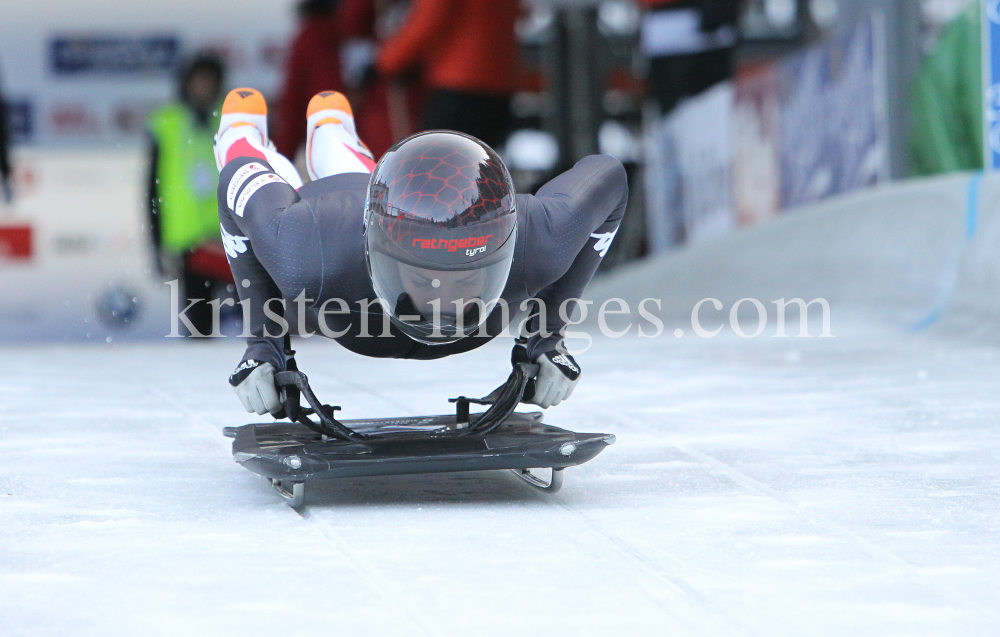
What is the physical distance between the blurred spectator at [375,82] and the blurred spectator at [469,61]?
1.05m

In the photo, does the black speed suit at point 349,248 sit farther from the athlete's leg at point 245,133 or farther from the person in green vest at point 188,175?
the person in green vest at point 188,175

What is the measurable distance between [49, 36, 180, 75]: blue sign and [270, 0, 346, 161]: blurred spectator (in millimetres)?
1087

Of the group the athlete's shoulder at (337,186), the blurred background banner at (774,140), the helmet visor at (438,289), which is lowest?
the helmet visor at (438,289)

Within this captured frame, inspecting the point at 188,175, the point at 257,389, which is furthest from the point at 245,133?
the point at 188,175

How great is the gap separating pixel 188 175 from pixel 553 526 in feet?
21.4

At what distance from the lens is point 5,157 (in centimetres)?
907

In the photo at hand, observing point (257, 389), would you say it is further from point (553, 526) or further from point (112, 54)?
point (112, 54)

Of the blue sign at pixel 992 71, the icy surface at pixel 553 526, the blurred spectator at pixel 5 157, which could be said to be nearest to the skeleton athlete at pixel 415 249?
the icy surface at pixel 553 526

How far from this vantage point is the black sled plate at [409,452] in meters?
2.50

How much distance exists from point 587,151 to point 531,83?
1014 mm

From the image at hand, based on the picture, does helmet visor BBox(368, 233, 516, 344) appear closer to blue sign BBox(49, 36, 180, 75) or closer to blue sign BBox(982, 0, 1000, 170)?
blue sign BBox(982, 0, 1000, 170)

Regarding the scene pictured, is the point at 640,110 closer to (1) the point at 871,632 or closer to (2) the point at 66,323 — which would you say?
(2) the point at 66,323

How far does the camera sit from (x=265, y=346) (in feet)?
9.44

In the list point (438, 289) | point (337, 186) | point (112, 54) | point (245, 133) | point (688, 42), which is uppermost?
point (688, 42)
